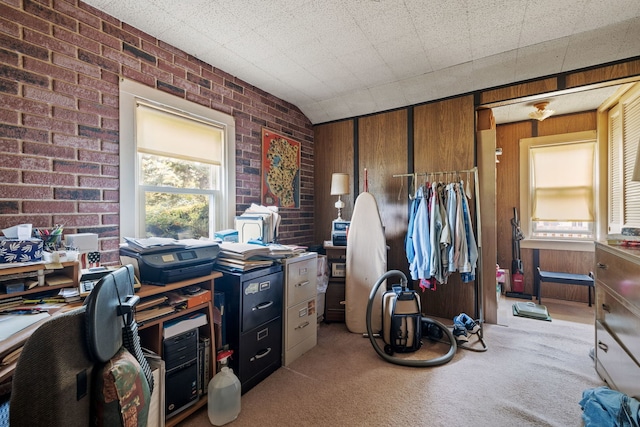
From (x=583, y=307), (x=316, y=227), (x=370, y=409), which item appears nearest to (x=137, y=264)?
(x=370, y=409)

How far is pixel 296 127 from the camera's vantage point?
360 centimetres

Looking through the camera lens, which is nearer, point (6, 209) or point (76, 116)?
point (6, 209)

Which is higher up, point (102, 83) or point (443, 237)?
point (102, 83)

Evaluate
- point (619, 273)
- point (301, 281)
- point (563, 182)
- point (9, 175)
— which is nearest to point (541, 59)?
point (619, 273)

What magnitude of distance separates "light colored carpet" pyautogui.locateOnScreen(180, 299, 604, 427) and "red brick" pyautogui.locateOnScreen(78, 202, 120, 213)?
1409 millimetres

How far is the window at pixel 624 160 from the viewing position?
9.20 feet

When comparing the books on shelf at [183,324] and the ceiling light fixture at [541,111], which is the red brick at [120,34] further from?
the ceiling light fixture at [541,111]

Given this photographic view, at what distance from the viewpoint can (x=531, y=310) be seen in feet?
10.6

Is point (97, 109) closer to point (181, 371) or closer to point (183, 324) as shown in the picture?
point (183, 324)

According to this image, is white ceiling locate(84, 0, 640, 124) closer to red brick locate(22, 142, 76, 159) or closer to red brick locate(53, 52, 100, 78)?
red brick locate(53, 52, 100, 78)

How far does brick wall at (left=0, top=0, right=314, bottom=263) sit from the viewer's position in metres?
1.52

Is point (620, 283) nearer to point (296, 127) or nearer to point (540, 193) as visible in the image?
point (540, 193)

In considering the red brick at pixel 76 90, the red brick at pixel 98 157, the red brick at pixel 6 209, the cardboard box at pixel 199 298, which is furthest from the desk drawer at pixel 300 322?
the red brick at pixel 76 90

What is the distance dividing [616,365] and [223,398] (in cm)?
236
